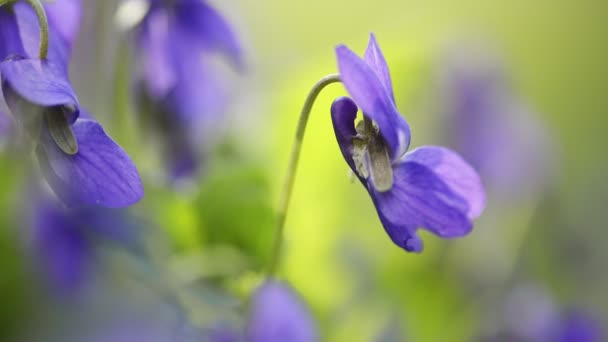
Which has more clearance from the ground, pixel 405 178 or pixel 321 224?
pixel 321 224

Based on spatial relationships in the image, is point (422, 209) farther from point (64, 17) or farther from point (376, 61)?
point (64, 17)

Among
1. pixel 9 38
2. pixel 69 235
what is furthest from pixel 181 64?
pixel 9 38

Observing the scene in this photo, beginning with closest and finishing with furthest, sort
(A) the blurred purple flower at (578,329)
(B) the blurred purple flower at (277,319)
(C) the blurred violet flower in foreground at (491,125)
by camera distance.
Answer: (B) the blurred purple flower at (277,319)
(A) the blurred purple flower at (578,329)
(C) the blurred violet flower in foreground at (491,125)

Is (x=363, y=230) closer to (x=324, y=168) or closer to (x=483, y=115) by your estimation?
(x=324, y=168)

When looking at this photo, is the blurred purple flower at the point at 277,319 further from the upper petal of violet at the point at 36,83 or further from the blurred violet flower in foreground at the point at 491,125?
the blurred violet flower in foreground at the point at 491,125

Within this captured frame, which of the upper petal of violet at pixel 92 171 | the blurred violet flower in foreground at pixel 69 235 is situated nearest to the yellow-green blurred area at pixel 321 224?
the blurred violet flower in foreground at pixel 69 235

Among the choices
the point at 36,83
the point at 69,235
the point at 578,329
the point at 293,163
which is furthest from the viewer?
the point at 578,329
